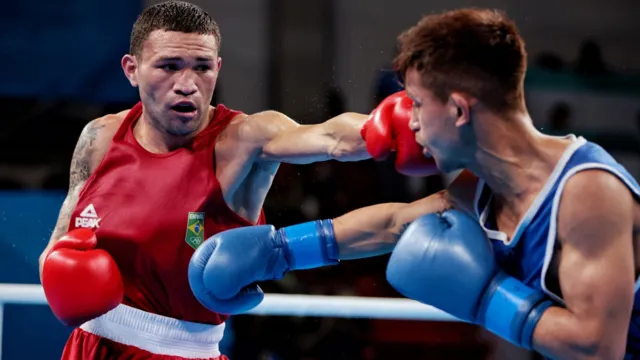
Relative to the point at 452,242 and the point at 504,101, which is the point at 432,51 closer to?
the point at 504,101

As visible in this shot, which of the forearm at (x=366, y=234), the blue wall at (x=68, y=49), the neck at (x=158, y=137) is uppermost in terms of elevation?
the neck at (x=158, y=137)

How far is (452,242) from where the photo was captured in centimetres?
192

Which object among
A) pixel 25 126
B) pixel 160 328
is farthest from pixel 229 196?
pixel 25 126

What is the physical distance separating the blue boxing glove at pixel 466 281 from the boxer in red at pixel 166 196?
1.47ft

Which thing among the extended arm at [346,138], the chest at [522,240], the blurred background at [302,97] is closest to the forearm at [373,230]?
the extended arm at [346,138]

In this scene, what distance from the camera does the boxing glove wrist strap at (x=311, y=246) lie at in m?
2.25

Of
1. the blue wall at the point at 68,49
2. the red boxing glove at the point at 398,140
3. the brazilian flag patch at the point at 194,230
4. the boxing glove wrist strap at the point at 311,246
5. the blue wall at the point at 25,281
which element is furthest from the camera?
the blue wall at the point at 68,49

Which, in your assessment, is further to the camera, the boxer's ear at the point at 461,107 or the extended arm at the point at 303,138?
the extended arm at the point at 303,138

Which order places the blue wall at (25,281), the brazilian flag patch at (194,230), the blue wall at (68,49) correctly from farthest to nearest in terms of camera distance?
the blue wall at (68,49) → the blue wall at (25,281) → the brazilian flag patch at (194,230)

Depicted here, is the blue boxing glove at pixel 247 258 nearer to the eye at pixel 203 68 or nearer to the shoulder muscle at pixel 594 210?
the eye at pixel 203 68

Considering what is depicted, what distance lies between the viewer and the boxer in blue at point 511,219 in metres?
1.74

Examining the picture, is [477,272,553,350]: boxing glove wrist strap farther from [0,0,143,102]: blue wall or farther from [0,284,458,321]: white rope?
[0,0,143,102]: blue wall

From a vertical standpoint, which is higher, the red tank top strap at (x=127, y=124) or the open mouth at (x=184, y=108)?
the open mouth at (x=184, y=108)

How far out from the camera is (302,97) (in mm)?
5219
